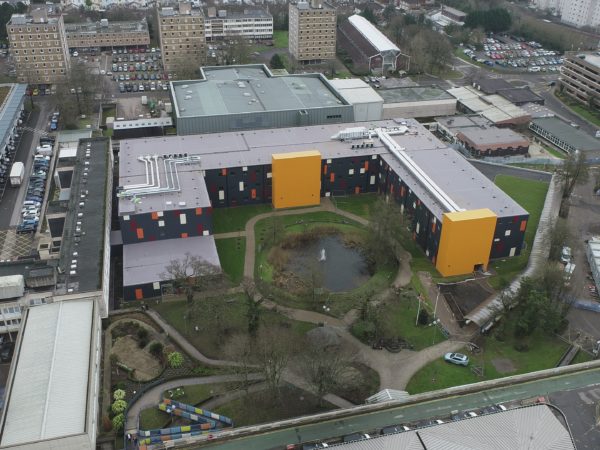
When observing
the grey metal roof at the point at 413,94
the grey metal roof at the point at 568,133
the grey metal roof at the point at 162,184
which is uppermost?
the grey metal roof at the point at 162,184

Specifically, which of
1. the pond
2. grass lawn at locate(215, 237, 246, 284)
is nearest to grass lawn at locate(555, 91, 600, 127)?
A: the pond

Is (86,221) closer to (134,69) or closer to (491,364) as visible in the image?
(491,364)

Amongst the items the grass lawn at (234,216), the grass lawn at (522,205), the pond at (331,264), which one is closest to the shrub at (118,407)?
the pond at (331,264)

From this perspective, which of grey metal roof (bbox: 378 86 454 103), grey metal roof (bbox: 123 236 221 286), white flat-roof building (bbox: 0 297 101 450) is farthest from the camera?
grey metal roof (bbox: 378 86 454 103)

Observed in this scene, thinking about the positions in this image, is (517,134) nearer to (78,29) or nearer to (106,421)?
(106,421)

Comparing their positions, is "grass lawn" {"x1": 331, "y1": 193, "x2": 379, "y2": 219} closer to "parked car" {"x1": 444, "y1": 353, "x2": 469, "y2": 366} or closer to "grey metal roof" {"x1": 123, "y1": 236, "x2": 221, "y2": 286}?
"grey metal roof" {"x1": 123, "y1": 236, "x2": 221, "y2": 286}

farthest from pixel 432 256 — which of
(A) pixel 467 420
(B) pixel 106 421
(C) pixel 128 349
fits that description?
(B) pixel 106 421

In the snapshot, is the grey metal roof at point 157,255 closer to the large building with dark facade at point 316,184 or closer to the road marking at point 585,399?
the large building with dark facade at point 316,184
